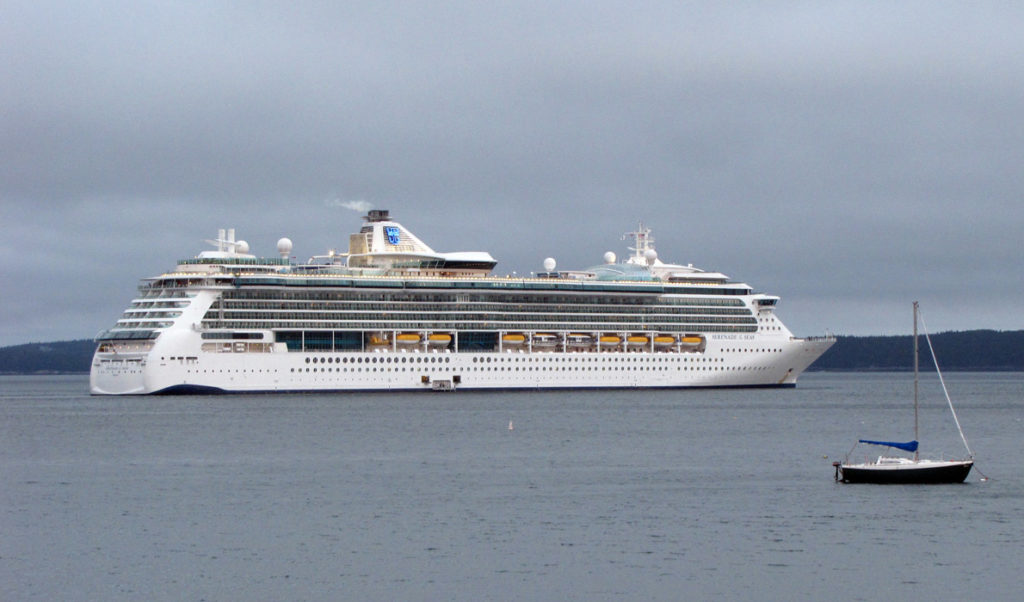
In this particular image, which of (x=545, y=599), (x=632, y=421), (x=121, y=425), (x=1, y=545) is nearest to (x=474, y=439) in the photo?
(x=632, y=421)

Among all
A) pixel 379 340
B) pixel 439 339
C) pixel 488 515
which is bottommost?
pixel 488 515

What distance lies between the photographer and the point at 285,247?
9969cm

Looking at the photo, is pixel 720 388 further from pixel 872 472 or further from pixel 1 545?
pixel 1 545

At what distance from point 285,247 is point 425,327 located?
1118 centimetres

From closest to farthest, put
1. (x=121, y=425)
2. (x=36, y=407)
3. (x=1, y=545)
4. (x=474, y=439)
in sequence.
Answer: (x=1, y=545), (x=474, y=439), (x=121, y=425), (x=36, y=407)

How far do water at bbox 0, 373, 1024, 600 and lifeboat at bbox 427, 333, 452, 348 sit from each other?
26.8 metres

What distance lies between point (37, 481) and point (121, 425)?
2288 centimetres

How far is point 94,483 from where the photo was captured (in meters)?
46.5

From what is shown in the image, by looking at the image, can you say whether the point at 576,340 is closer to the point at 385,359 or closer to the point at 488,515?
the point at 385,359

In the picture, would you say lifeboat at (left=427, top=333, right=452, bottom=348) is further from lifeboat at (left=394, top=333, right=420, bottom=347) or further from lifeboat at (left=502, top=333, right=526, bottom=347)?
lifeboat at (left=502, top=333, right=526, bottom=347)

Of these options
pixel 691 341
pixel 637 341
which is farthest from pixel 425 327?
pixel 691 341

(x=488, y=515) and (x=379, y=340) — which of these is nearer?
(x=488, y=515)

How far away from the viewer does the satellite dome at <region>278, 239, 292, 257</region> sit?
326 feet

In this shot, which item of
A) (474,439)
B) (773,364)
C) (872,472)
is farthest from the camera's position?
(773,364)
